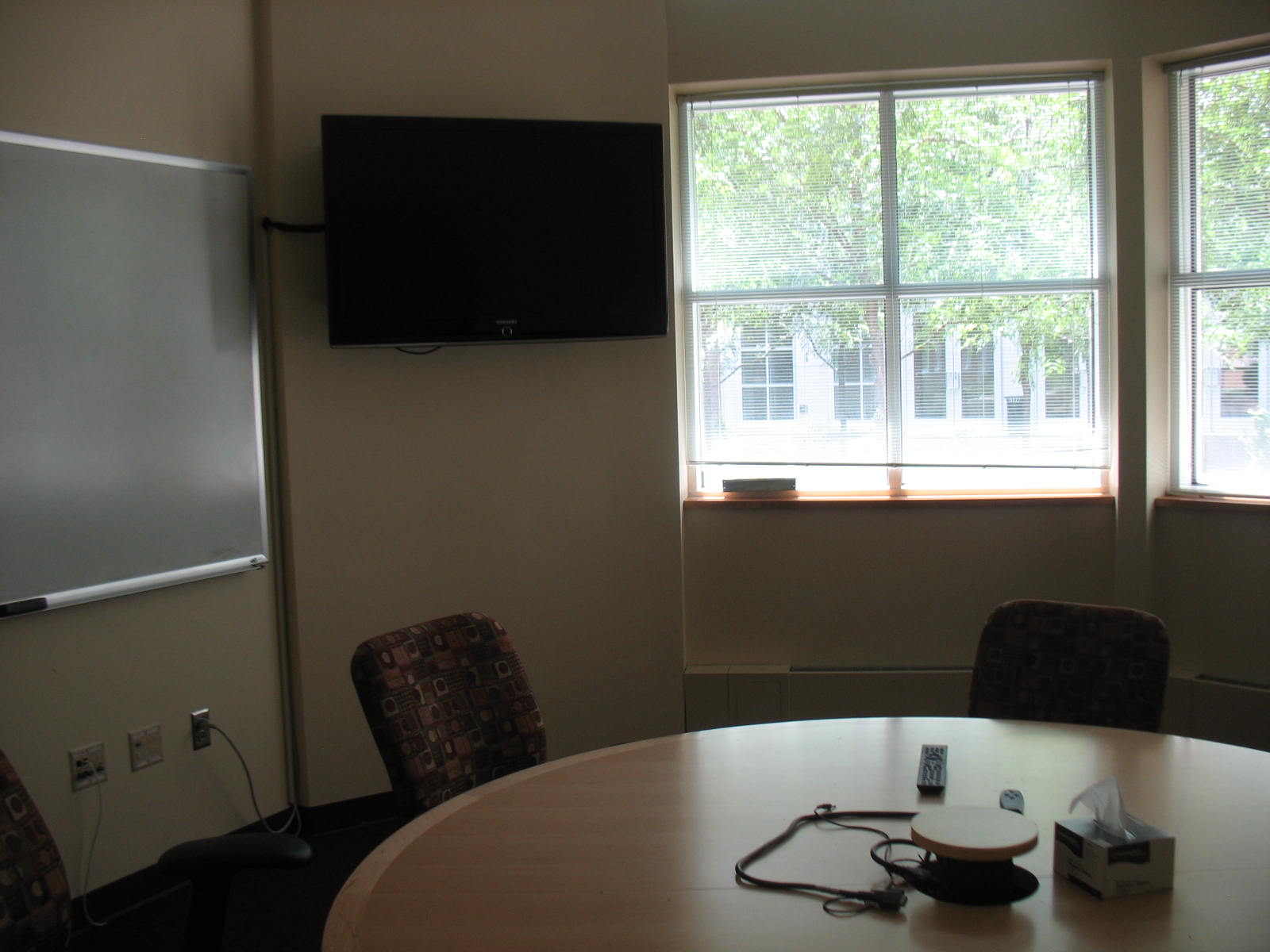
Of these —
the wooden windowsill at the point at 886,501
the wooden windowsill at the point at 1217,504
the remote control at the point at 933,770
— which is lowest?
the remote control at the point at 933,770

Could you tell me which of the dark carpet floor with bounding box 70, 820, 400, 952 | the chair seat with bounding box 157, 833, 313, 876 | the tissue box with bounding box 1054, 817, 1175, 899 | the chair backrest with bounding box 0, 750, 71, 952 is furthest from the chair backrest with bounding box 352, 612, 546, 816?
the tissue box with bounding box 1054, 817, 1175, 899

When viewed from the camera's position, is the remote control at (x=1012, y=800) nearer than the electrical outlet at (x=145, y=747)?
Yes

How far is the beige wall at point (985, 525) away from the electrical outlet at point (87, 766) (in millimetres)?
2024

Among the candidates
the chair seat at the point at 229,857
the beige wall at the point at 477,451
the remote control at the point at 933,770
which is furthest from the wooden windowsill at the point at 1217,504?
the chair seat at the point at 229,857

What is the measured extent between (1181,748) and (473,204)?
2514 millimetres

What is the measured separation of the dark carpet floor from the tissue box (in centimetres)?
A: 185

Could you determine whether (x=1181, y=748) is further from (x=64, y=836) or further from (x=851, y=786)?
(x=64, y=836)

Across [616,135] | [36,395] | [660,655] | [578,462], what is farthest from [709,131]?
[36,395]

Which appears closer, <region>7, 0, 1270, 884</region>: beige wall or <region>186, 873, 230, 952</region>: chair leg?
<region>186, 873, 230, 952</region>: chair leg

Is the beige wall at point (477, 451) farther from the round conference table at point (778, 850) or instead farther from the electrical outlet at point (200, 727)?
the round conference table at point (778, 850)

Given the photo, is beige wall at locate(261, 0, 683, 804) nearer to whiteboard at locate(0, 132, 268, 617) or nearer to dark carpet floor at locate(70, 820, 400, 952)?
whiteboard at locate(0, 132, 268, 617)

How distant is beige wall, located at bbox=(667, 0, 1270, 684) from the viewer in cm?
370

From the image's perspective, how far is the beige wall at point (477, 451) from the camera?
137 inches

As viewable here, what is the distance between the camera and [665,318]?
355 cm
